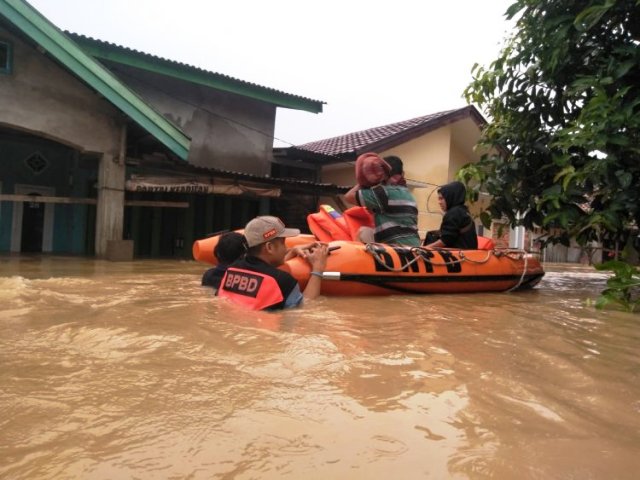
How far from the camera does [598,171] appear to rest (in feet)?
Answer: 16.1

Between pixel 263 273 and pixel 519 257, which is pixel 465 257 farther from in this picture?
pixel 263 273

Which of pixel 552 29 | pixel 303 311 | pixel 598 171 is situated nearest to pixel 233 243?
pixel 303 311

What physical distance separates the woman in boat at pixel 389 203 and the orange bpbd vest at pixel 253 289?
221 centimetres

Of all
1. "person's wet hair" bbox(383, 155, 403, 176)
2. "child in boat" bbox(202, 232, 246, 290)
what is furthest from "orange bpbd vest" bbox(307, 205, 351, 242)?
"child in boat" bbox(202, 232, 246, 290)

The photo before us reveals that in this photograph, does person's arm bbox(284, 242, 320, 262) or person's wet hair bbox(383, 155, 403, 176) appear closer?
person's arm bbox(284, 242, 320, 262)

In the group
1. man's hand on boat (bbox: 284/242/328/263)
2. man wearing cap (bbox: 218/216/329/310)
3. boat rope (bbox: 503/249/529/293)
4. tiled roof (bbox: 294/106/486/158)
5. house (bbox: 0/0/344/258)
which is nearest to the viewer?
man wearing cap (bbox: 218/216/329/310)

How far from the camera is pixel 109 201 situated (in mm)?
8016

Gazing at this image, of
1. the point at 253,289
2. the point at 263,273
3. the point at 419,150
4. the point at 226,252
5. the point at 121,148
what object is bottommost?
the point at 253,289

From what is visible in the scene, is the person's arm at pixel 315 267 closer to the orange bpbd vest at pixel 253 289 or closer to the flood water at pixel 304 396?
the flood water at pixel 304 396

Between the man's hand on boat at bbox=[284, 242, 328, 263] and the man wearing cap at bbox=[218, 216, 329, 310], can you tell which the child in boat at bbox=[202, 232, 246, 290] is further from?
the man wearing cap at bbox=[218, 216, 329, 310]

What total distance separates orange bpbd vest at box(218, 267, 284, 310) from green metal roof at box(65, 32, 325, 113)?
22.0 feet

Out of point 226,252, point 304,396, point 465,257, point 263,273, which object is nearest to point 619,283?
point 465,257

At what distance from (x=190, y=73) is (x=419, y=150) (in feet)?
22.2

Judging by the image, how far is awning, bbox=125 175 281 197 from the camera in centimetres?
820
